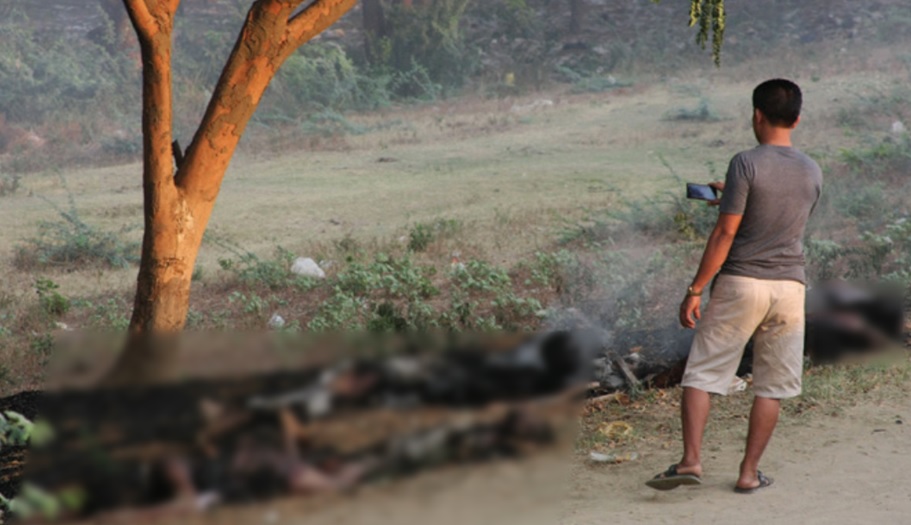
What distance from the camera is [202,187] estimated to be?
Answer: 4.47 metres

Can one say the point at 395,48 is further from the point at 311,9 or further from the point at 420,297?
the point at 311,9

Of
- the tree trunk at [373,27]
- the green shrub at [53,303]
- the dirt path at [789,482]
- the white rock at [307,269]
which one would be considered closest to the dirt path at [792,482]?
the dirt path at [789,482]

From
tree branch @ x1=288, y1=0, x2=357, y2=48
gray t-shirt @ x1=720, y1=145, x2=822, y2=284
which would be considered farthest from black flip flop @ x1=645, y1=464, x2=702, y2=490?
tree branch @ x1=288, y1=0, x2=357, y2=48

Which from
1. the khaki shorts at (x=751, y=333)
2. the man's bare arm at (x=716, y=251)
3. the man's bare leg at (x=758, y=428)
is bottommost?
the man's bare leg at (x=758, y=428)

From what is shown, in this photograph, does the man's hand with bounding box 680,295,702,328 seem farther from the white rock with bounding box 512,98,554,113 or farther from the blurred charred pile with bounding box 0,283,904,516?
Result: the white rock with bounding box 512,98,554,113

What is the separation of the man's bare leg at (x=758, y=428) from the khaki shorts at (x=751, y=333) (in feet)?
0.11

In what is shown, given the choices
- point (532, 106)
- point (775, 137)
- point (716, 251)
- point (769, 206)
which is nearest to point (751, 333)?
point (716, 251)

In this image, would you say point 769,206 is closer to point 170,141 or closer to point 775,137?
point 775,137

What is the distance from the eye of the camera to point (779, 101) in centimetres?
382

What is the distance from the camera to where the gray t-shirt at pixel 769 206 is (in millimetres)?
3826

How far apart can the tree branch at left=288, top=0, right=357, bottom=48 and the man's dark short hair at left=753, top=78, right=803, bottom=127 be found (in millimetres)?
1764

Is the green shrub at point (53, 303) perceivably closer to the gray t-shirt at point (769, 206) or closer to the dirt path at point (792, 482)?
the dirt path at point (792, 482)

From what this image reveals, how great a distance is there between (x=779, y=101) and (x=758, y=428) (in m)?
1.12

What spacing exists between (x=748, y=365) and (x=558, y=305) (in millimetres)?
1656
